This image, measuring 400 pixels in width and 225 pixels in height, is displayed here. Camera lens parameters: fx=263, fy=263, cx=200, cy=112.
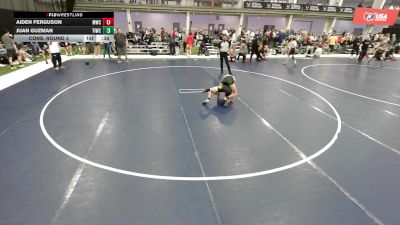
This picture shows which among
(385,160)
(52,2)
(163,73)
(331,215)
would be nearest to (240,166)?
(331,215)

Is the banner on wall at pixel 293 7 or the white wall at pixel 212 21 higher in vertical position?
the banner on wall at pixel 293 7

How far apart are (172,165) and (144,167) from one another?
2.06ft

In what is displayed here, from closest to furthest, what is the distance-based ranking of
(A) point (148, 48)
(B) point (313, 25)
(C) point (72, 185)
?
(C) point (72, 185) → (A) point (148, 48) → (B) point (313, 25)

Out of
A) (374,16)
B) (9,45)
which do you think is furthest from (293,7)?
(9,45)

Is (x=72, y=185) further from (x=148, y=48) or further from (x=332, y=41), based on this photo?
(x=332, y=41)

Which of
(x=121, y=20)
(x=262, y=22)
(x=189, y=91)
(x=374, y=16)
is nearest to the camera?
(x=189, y=91)

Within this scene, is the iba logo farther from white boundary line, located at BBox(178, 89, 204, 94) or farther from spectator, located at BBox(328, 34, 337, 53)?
white boundary line, located at BBox(178, 89, 204, 94)

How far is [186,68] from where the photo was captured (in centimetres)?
1608

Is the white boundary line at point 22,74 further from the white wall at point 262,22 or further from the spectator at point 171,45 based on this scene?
the white wall at point 262,22

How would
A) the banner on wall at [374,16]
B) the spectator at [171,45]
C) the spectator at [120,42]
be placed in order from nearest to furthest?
the spectator at [120,42], the spectator at [171,45], the banner on wall at [374,16]

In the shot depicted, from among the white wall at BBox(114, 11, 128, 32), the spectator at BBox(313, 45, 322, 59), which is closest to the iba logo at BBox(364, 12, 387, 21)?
the spectator at BBox(313, 45, 322, 59)

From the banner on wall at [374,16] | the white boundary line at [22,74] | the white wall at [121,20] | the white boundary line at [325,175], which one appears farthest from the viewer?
the white wall at [121,20]

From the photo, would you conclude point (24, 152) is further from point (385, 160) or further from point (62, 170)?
point (385, 160)
